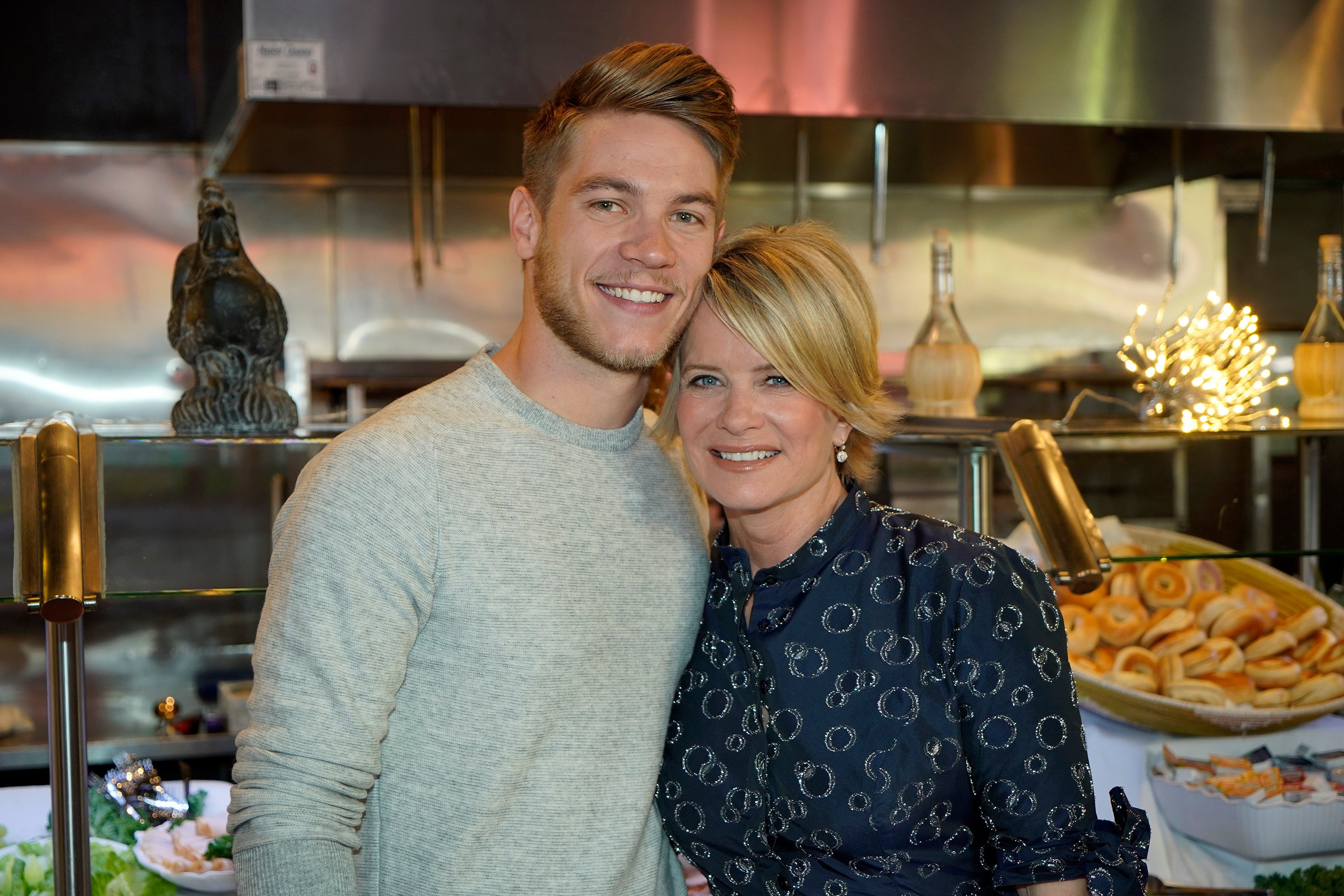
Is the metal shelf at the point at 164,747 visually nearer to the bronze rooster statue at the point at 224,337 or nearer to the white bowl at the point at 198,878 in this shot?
the white bowl at the point at 198,878

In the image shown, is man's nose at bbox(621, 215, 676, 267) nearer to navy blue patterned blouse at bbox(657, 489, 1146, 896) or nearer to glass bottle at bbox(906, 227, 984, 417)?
navy blue patterned blouse at bbox(657, 489, 1146, 896)

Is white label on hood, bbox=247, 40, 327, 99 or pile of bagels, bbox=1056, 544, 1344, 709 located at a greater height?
white label on hood, bbox=247, 40, 327, 99

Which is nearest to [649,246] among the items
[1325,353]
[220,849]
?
[220,849]

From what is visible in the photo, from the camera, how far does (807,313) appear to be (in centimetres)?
132

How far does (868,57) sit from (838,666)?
83.3 inches

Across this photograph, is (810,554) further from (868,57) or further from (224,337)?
(868,57)

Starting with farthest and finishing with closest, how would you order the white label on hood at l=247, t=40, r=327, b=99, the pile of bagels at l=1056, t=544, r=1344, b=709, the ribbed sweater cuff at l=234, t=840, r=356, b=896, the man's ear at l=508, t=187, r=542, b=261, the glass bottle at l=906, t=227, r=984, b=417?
the white label on hood at l=247, t=40, r=327, b=99 → the glass bottle at l=906, t=227, r=984, b=417 → the pile of bagels at l=1056, t=544, r=1344, b=709 → the man's ear at l=508, t=187, r=542, b=261 → the ribbed sweater cuff at l=234, t=840, r=356, b=896

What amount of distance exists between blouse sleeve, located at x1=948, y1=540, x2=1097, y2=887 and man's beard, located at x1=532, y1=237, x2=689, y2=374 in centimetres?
42

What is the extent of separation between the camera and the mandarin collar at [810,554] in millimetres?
1316

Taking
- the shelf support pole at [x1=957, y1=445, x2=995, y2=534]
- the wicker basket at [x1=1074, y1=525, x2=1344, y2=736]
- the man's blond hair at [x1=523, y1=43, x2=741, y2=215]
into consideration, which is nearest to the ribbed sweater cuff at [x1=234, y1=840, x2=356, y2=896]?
the man's blond hair at [x1=523, y1=43, x2=741, y2=215]

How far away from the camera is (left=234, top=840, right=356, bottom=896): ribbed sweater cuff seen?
1.06 metres

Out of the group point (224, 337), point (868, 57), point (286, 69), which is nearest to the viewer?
point (224, 337)

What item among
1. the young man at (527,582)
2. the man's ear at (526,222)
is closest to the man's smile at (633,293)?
the young man at (527,582)

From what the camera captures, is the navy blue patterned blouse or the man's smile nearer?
the navy blue patterned blouse
